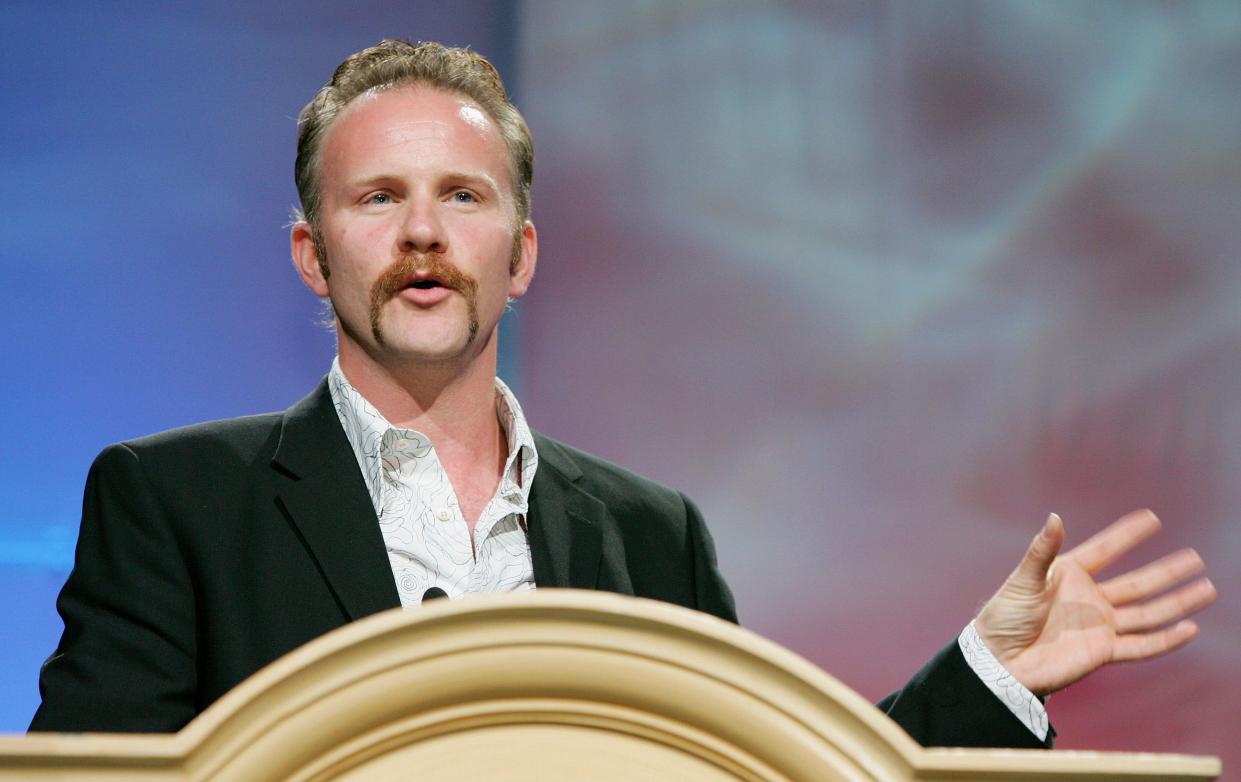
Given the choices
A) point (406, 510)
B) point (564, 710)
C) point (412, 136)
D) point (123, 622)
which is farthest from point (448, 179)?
point (564, 710)

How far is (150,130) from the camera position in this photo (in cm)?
200

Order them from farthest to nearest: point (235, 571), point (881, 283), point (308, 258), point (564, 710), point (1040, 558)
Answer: point (881, 283) < point (308, 258) < point (235, 571) < point (1040, 558) < point (564, 710)

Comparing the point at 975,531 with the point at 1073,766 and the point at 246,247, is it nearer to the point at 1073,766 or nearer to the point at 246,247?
the point at 246,247

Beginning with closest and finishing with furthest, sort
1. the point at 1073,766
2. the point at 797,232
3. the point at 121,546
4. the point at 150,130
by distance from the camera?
the point at 1073,766
the point at 121,546
the point at 150,130
the point at 797,232

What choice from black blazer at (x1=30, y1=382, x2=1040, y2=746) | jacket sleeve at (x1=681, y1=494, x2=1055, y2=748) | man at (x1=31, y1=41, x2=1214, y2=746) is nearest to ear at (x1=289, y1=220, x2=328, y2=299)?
man at (x1=31, y1=41, x2=1214, y2=746)

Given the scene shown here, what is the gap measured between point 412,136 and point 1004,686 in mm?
716

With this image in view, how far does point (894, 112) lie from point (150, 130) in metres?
1.18

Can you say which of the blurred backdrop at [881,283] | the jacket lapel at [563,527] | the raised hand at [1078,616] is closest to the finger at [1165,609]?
Answer: the raised hand at [1078,616]

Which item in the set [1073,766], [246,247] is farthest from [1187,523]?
[1073,766]

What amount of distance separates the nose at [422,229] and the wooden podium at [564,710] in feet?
2.42

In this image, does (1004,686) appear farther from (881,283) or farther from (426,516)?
(881,283)

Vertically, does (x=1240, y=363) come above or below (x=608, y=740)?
above

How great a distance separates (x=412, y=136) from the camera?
1.24 meters

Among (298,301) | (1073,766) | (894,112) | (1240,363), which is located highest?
(894,112)
